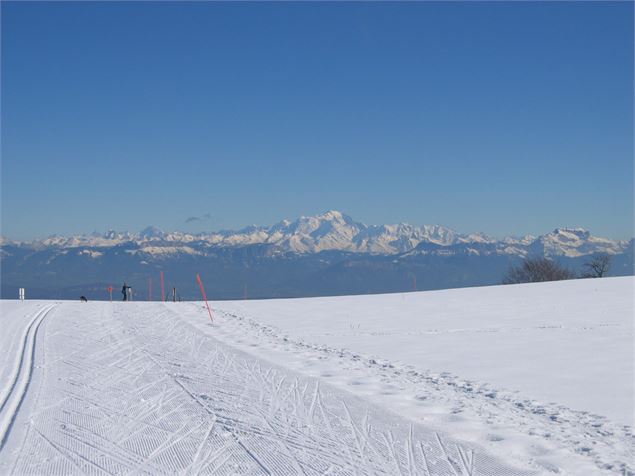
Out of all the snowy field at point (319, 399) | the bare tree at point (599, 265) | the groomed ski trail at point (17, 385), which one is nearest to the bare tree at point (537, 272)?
the bare tree at point (599, 265)

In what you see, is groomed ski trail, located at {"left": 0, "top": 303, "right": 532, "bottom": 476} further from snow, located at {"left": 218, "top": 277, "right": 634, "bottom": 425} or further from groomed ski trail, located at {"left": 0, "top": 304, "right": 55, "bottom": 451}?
snow, located at {"left": 218, "top": 277, "right": 634, "bottom": 425}

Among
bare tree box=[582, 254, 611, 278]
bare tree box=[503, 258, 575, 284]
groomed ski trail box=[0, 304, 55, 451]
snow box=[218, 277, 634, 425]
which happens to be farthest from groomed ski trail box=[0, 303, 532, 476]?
bare tree box=[503, 258, 575, 284]

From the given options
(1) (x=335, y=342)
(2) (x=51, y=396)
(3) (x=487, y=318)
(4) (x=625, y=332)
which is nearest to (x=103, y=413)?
(2) (x=51, y=396)

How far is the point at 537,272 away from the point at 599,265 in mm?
9680

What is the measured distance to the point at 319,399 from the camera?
1047 centimetres

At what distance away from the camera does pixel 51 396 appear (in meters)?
10.7

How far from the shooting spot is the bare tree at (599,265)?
99738mm

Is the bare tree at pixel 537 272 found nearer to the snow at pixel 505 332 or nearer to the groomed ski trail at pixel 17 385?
the snow at pixel 505 332

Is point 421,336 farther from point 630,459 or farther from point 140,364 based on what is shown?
point 630,459

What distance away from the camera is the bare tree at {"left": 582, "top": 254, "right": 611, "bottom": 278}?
9974 centimetres

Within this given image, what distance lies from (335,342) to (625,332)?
8.67 meters

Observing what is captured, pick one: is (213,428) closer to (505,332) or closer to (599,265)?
(505,332)

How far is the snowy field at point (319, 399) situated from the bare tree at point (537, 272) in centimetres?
8595

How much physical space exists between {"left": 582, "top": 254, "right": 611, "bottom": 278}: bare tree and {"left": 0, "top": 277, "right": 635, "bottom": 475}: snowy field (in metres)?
84.2
